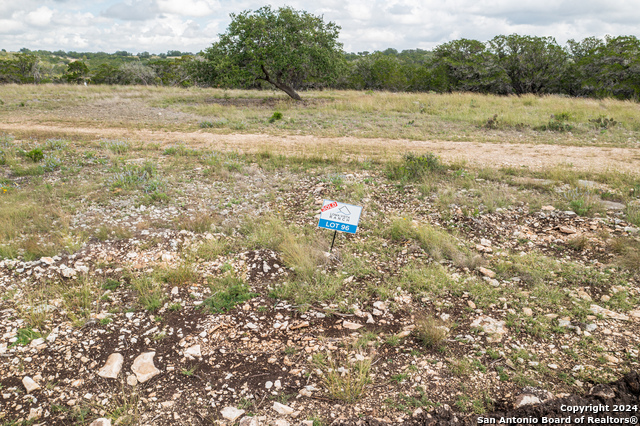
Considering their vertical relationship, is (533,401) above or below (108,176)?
below

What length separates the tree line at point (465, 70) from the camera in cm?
2222

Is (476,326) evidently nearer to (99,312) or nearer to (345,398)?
(345,398)

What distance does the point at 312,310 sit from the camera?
511 cm

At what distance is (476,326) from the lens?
4727 millimetres

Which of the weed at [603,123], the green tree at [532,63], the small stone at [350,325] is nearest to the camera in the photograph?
the small stone at [350,325]

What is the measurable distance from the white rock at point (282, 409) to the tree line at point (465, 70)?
19993 millimetres

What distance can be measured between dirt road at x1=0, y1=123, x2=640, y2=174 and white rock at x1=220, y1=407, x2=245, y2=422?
8.46 meters

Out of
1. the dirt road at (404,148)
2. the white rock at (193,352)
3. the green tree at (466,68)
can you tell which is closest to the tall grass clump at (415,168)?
the dirt road at (404,148)

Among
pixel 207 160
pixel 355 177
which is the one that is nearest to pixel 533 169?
pixel 355 177

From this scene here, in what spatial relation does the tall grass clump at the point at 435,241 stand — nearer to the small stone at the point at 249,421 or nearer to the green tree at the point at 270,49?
the small stone at the point at 249,421

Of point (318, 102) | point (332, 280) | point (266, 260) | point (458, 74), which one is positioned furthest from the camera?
point (458, 74)

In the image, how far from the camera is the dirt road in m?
10.6

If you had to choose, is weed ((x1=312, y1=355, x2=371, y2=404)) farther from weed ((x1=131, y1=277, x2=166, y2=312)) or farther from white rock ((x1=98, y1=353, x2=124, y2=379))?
weed ((x1=131, y1=277, x2=166, y2=312))

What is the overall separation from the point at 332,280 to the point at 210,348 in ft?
6.45
